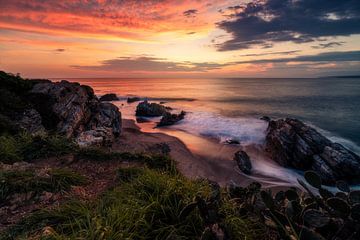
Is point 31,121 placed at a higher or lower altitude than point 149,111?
higher

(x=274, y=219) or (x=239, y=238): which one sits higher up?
(x=274, y=219)

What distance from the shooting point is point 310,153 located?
15445 mm

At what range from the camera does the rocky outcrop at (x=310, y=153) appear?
13.5m

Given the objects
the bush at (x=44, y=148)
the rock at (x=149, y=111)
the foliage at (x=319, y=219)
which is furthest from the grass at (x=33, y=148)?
the rock at (x=149, y=111)

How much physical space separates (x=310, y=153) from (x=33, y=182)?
14.8m

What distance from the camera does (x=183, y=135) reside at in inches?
879

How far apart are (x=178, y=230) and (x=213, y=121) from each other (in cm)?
2627

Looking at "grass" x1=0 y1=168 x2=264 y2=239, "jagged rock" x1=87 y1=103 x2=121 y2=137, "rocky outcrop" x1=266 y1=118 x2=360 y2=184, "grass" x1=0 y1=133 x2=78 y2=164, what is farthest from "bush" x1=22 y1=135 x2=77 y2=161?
"rocky outcrop" x1=266 y1=118 x2=360 y2=184

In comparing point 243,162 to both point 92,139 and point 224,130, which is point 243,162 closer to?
point 92,139

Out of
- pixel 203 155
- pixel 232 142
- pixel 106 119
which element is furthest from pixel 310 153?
pixel 106 119

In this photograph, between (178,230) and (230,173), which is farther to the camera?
(230,173)

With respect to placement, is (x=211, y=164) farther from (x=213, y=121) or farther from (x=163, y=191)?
(x=213, y=121)

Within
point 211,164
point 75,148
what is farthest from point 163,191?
point 211,164

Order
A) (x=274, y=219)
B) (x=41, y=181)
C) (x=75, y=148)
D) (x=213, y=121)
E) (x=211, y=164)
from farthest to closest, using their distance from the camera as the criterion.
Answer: (x=213, y=121) < (x=211, y=164) < (x=75, y=148) < (x=41, y=181) < (x=274, y=219)
